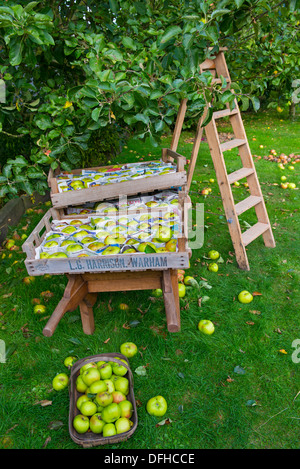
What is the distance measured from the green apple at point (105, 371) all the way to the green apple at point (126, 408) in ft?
0.63

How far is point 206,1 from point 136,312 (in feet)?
7.64

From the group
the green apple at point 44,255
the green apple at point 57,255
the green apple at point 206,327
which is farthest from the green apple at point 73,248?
the green apple at point 206,327

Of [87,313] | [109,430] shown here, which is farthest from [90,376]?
[87,313]

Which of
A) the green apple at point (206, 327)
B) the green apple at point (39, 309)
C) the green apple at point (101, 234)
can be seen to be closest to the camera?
the green apple at point (101, 234)

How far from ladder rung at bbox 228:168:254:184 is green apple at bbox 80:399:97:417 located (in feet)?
7.54

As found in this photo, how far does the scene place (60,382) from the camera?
234cm

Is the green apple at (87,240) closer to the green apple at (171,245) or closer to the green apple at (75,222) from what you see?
the green apple at (75,222)

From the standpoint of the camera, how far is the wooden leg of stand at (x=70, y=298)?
7.29 ft

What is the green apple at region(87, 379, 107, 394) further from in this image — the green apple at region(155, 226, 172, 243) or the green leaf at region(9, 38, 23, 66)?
the green leaf at region(9, 38, 23, 66)

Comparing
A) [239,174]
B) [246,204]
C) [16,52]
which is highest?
[16,52]

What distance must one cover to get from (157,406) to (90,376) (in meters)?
0.46

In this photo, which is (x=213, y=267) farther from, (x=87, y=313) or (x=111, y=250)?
(x=111, y=250)

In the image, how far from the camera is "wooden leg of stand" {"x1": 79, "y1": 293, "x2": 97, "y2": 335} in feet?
8.71
